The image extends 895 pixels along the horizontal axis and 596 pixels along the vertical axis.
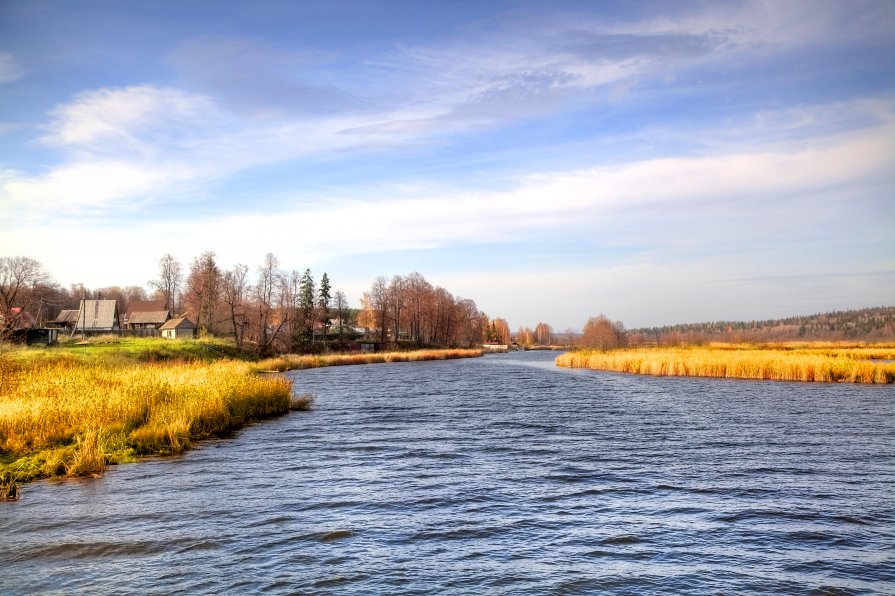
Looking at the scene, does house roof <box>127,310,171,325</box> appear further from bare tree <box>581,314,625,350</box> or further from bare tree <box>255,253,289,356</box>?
bare tree <box>581,314,625,350</box>

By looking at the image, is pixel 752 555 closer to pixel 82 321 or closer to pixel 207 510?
pixel 207 510

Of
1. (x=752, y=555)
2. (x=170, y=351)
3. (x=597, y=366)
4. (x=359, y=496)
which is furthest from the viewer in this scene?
(x=597, y=366)

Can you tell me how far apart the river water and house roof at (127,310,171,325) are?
85.1 metres

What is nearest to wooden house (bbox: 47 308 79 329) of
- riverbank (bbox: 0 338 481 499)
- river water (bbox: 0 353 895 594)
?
riverbank (bbox: 0 338 481 499)

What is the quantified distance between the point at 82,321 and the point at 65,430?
82793mm

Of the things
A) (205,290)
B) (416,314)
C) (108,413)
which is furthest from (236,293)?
(108,413)

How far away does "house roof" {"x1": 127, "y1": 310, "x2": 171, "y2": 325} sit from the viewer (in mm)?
104312

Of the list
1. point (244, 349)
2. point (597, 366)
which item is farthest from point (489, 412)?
point (244, 349)

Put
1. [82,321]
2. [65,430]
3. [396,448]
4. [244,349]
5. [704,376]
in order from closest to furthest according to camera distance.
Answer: [65,430], [396,448], [704,376], [244,349], [82,321]

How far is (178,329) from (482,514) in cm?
8764

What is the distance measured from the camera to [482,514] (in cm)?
1479

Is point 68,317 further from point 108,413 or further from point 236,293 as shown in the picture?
point 108,413

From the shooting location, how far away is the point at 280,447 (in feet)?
76.8

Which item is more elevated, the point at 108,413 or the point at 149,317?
the point at 149,317
